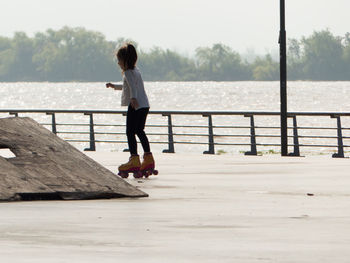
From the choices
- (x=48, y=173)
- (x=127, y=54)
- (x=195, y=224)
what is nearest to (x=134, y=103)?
(x=127, y=54)

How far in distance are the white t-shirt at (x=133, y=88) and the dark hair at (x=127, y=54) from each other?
0.09 m

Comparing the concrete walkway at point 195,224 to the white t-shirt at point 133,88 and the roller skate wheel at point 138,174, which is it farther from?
the white t-shirt at point 133,88

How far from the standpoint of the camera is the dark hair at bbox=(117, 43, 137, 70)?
13312 millimetres

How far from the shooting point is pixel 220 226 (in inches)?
336

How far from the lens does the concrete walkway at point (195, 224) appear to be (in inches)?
274

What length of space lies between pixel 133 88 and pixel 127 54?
37 cm

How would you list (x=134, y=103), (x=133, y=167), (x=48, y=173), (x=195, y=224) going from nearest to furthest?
(x=195, y=224) < (x=48, y=173) < (x=134, y=103) < (x=133, y=167)

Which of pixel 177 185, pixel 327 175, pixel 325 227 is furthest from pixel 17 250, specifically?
pixel 327 175

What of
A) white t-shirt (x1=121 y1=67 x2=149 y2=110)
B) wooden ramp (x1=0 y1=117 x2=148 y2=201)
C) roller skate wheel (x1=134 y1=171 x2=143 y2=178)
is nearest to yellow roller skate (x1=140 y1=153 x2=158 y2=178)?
roller skate wheel (x1=134 y1=171 x2=143 y2=178)

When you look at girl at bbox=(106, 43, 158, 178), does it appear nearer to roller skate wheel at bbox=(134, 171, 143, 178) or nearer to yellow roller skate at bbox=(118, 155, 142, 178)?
yellow roller skate at bbox=(118, 155, 142, 178)

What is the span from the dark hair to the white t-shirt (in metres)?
0.09

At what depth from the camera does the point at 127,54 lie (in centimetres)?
1332

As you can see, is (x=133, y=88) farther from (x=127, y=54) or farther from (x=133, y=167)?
(x=133, y=167)

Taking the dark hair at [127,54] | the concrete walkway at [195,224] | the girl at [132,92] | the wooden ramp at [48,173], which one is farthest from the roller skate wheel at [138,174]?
the wooden ramp at [48,173]
